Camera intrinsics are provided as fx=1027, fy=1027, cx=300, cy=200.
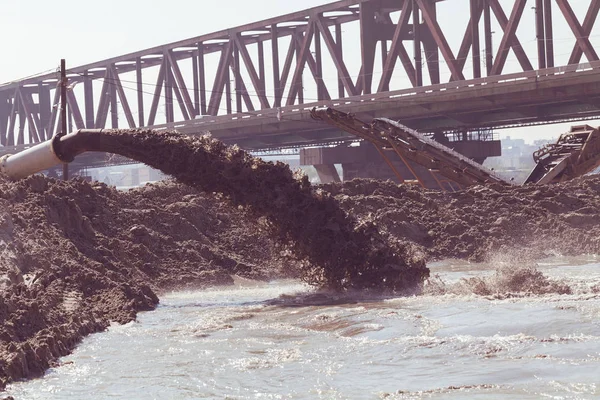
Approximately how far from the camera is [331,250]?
59.9ft

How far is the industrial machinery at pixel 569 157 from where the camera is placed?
3256 centimetres

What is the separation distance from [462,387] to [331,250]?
345 inches

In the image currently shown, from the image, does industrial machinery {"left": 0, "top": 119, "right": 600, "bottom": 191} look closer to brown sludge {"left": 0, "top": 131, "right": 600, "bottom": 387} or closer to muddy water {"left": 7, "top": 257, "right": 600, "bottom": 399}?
brown sludge {"left": 0, "top": 131, "right": 600, "bottom": 387}

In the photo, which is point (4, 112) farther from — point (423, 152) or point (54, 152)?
point (54, 152)

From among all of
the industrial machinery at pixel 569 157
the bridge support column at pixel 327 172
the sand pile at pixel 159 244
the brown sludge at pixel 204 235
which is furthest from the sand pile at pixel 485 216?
the bridge support column at pixel 327 172

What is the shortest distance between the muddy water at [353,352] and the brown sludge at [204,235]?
31.9 inches

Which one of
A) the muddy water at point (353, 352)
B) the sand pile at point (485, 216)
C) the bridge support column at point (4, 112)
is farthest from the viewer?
the bridge support column at point (4, 112)

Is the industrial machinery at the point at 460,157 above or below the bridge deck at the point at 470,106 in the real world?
below

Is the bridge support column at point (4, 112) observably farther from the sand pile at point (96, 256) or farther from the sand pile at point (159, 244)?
the sand pile at point (159, 244)

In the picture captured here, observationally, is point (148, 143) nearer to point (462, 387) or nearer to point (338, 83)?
point (462, 387)

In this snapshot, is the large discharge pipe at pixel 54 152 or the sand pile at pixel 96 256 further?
the large discharge pipe at pixel 54 152

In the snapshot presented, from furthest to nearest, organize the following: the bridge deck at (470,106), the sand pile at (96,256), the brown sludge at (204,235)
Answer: the bridge deck at (470,106)
the brown sludge at (204,235)
the sand pile at (96,256)

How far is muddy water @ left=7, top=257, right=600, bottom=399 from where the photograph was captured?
989cm

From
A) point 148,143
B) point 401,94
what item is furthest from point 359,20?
point 148,143
